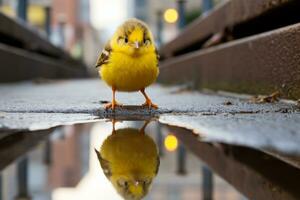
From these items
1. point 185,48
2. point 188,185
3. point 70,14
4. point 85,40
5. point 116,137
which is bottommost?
point 188,185

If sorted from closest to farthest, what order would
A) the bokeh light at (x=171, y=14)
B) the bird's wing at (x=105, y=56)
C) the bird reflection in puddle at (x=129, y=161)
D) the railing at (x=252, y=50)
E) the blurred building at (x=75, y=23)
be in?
the bird reflection in puddle at (x=129, y=161) → the bird's wing at (x=105, y=56) → the railing at (x=252, y=50) → the bokeh light at (x=171, y=14) → the blurred building at (x=75, y=23)

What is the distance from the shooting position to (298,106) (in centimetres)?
288

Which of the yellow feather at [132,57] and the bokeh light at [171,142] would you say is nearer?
the bokeh light at [171,142]

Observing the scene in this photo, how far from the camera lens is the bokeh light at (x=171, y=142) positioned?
249cm

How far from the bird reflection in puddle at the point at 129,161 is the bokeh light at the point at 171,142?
11cm

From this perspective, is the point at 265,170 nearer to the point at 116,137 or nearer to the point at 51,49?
the point at 116,137

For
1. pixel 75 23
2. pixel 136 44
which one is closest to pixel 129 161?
pixel 136 44

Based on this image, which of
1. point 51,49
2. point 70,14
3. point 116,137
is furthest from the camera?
point 70,14

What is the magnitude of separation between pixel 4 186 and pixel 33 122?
909 millimetres

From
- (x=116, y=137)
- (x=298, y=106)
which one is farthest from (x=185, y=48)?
(x=116, y=137)

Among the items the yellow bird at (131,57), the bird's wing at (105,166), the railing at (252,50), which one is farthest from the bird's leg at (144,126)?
the railing at (252,50)

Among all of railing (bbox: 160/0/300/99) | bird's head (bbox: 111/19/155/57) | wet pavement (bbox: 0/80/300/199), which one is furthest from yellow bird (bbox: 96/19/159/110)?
railing (bbox: 160/0/300/99)

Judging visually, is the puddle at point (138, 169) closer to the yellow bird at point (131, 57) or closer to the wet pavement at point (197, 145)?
the wet pavement at point (197, 145)

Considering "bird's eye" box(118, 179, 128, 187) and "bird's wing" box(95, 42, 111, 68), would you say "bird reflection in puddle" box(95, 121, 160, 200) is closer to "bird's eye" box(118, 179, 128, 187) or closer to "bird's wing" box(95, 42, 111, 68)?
"bird's eye" box(118, 179, 128, 187)
